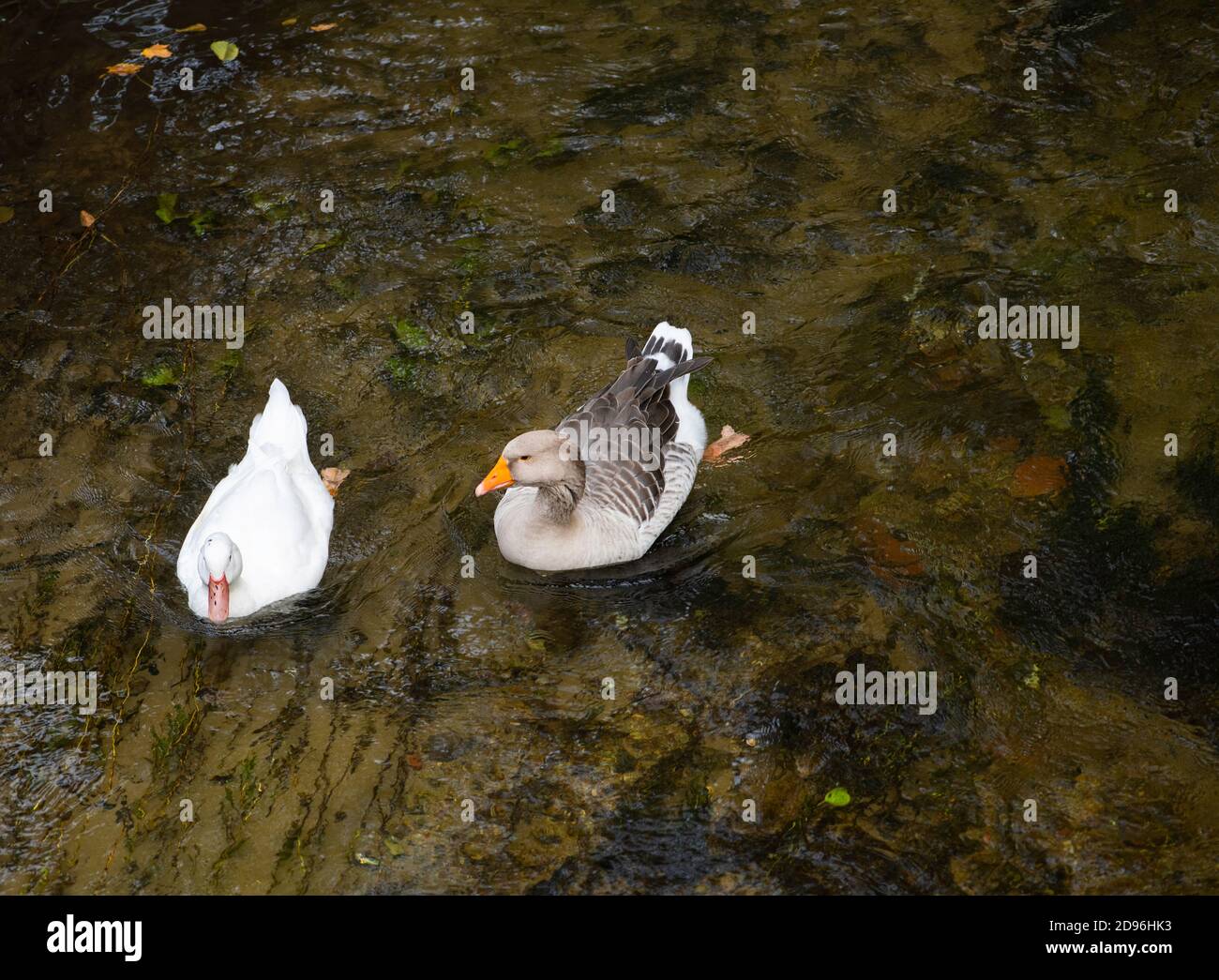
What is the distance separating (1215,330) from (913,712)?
3844mm

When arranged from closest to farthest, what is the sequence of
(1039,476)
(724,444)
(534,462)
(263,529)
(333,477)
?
(263,529) → (534,462) → (1039,476) → (333,477) → (724,444)

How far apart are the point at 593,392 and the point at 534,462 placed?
1.49 meters

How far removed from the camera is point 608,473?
6.82 m

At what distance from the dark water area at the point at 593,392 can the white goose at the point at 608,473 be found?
0.24m

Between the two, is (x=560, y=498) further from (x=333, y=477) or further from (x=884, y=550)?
(x=884, y=550)

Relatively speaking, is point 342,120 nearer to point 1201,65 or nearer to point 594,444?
point 594,444

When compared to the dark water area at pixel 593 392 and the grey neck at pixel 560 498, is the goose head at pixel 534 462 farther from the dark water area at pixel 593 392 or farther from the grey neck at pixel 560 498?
the dark water area at pixel 593 392

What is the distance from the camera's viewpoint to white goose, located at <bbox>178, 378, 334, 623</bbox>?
6021 millimetres

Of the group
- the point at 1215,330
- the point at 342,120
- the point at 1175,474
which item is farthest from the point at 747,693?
the point at 342,120

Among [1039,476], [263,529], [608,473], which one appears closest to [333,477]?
[263,529]

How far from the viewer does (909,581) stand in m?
6.23

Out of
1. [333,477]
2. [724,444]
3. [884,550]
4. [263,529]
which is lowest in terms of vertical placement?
[884,550]

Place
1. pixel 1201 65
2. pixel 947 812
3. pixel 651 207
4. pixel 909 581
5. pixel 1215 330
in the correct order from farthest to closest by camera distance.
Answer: pixel 1201 65, pixel 651 207, pixel 1215 330, pixel 909 581, pixel 947 812

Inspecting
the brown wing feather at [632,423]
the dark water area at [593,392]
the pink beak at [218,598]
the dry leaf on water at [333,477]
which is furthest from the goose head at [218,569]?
the brown wing feather at [632,423]
